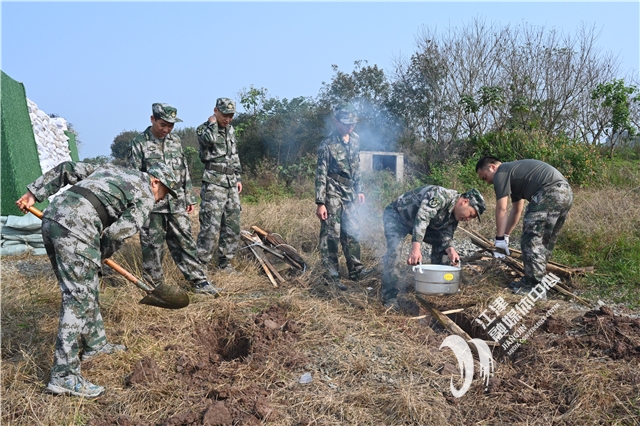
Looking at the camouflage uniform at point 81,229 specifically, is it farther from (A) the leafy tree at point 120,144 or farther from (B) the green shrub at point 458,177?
(A) the leafy tree at point 120,144

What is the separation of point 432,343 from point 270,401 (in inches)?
58.7

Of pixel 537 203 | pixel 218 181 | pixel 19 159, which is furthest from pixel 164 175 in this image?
pixel 19 159

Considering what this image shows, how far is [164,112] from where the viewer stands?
464cm

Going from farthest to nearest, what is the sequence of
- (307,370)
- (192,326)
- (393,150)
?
1. (393,150)
2. (192,326)
3. (307,370)

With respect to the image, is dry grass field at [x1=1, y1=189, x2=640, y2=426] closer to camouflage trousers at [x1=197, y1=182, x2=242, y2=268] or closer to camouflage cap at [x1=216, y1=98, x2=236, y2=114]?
camouflage trousers at [x1=197, y1=182, x2=242, y2=268]

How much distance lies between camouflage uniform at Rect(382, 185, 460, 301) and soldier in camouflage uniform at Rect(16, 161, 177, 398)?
7.90ft

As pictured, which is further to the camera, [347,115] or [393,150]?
[393,150]

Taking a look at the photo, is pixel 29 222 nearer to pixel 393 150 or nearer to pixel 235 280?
pixel 235 280

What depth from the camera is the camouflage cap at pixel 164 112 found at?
463cm

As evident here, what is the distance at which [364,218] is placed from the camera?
27.6 ft

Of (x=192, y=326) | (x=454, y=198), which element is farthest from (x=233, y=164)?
(x=454, y=198)

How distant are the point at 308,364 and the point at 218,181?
8.41ft

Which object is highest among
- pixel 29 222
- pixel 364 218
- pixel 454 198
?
pixel 454 198

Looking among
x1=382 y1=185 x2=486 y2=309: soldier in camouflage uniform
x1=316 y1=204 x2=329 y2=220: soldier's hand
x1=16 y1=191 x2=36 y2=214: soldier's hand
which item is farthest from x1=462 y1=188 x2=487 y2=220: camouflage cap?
x1=16 y1=191 x2=36 y2=214: soldier's hand
